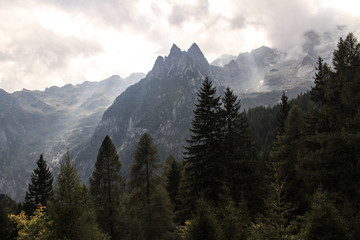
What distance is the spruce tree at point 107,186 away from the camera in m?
30.8

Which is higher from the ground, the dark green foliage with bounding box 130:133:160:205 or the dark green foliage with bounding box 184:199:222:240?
the dark green foliage with bounding box 130:133:160:205

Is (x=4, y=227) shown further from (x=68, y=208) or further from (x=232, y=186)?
(x=232, y=186)

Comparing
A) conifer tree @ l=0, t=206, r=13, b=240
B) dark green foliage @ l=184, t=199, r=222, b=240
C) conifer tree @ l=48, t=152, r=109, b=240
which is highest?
conifer tree @ l=48, t=152, r=109, b=240

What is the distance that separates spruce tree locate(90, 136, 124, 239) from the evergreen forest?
0.13 metres

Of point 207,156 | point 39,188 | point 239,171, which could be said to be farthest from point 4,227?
point 239,171

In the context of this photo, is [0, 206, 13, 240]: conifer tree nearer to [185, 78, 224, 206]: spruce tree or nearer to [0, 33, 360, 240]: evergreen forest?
[0, 33, 360, 240]: evergreen forest

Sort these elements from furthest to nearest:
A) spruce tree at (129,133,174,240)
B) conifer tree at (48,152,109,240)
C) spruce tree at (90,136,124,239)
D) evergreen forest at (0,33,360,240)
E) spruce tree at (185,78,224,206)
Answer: spruce tree at (90,136,124,239) < spruce tree at (129,133,174,240) < spruce tree at (185,78,224,206) < conifer tree at (48,152,109,240) < evergreen forest at (0,33,360,240)

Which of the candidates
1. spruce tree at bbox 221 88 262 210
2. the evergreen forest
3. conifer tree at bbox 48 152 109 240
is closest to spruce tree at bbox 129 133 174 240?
the evergreen forest

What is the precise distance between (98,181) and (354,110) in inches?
1223

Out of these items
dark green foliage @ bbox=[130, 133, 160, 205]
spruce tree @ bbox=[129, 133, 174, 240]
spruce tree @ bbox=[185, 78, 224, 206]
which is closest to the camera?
spruce tree @ bbox=[185, 78, 224, 206]

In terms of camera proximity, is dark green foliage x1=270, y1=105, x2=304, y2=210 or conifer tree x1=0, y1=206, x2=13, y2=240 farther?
dark green foliage x1=270, y1=105, x2=304, y2=210

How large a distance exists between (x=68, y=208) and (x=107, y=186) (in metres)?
17.2

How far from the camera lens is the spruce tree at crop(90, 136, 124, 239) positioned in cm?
3081

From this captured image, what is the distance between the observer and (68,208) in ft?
50.1
